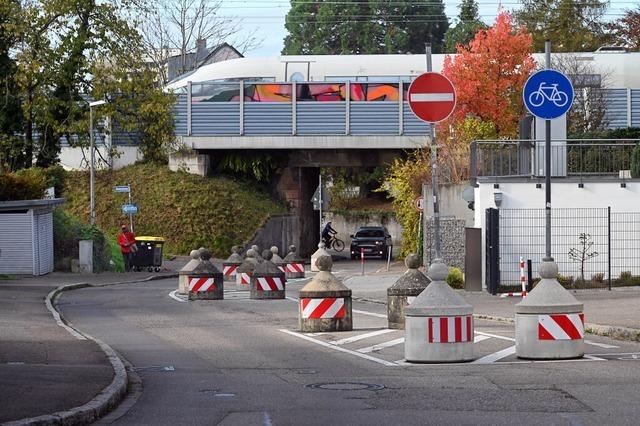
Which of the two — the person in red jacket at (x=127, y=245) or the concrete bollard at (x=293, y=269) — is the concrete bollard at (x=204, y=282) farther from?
the person in red jacket at (x=127, y=245)

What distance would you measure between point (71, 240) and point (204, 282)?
14.8 metres

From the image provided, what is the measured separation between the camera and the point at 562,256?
98.8 ft

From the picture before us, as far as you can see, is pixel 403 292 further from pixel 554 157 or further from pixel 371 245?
pixel 371 245

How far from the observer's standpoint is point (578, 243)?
30.2 meters

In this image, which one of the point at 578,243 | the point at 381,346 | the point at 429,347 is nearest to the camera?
the point at 429,347

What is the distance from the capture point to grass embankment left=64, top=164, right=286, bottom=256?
53.9 meters

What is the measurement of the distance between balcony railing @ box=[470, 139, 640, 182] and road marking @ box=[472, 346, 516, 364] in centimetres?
1475

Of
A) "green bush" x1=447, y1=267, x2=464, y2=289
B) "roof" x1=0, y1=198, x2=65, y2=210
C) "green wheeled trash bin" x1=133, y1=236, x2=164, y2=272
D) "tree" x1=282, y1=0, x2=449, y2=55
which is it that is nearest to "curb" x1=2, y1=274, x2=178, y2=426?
"green bush" x1=447, y1=267, x2=464, y2=289

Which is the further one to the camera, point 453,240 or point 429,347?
point 453,240

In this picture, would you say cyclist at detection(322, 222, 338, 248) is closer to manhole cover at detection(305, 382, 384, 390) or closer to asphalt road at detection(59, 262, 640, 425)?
asphalt road at detection(59, 262, 640, 425)

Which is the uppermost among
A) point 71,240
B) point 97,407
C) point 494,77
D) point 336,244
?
point 494,77

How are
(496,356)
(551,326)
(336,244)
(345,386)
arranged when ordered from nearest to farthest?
(345,386) → (551,326) → (496,356) → (336,244)

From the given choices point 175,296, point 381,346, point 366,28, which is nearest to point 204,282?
point 175,296

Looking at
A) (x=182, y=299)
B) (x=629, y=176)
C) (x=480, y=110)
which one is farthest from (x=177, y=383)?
(x=480, y=110)
